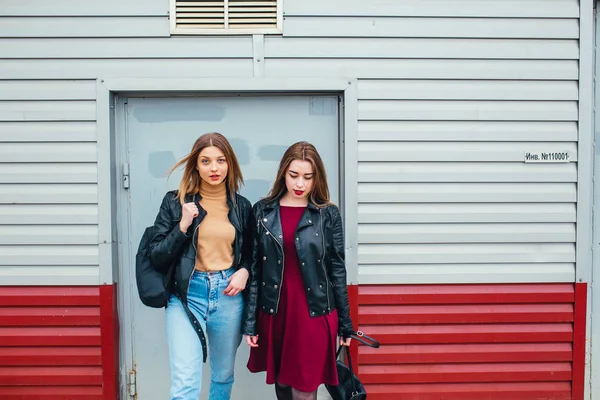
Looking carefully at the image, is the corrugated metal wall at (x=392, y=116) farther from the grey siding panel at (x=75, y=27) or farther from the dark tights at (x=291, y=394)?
the dark tights at (x=291, y=394)

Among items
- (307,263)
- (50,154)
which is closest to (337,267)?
(307,263)

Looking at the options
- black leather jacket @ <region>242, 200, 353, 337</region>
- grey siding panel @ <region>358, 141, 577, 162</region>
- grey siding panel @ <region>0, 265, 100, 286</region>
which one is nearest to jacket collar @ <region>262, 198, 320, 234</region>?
black leather jacket @ <region>242, 200, 353, 337</region>

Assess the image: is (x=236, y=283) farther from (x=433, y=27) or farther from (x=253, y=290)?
(x=433, y=27)

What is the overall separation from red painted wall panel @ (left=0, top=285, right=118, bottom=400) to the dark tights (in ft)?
4.25

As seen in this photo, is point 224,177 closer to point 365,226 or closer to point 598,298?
point 365,226

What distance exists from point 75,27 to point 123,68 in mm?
417

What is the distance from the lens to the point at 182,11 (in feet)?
11.8

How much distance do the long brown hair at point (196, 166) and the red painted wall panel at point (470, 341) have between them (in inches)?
50.7

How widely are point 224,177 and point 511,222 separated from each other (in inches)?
80.6

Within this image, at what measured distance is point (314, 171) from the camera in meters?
2.96

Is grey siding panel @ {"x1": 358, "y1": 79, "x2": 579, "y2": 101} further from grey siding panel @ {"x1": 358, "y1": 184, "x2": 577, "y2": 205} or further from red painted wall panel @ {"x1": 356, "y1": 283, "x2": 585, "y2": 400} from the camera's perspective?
red painted wall panel @ {"x1": 356, "y1": 283, "x2": 585, "y2": 400}

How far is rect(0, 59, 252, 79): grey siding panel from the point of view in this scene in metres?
→ 3.56

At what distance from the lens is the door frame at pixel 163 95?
3.56 m

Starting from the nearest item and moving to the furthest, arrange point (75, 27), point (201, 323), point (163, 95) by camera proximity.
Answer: point (201, 323) < point (75, 27) < point (163, 95)
